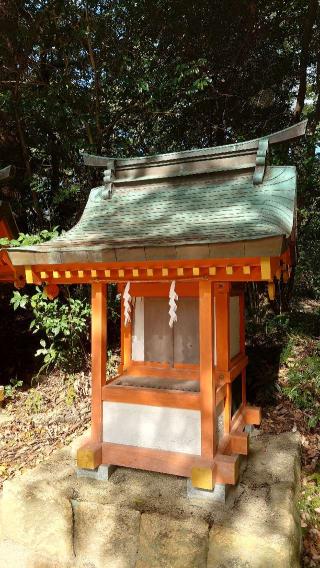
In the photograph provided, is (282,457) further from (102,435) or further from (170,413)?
(102,435)

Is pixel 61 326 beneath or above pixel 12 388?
above

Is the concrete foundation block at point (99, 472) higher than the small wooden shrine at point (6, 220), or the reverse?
the small wooden shrine at point (6, 220)

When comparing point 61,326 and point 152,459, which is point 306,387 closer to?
point 152,459

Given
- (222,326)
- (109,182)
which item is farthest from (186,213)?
(109,182)

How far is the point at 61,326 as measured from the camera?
22.5ft

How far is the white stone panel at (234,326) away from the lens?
4641 millimetres

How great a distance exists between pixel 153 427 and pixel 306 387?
10.4 ft

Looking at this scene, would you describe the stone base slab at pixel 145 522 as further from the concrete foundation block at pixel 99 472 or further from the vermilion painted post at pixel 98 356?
the vermilion painted post at pixel 98 356

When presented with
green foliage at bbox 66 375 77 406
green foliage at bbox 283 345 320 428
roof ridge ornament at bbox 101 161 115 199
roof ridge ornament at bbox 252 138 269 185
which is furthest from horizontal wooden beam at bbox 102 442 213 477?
roof ridge ornament at bbox 101 161 115 199

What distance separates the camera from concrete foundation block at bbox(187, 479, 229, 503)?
142 inches

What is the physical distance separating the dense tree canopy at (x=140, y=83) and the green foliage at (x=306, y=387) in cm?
415

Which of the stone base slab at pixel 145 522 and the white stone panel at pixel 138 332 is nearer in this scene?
the stone base slab at pixel 145 522

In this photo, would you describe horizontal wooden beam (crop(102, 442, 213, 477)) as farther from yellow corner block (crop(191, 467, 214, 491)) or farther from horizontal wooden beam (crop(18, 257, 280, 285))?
horizontal wooden beam (crop(18, 257, 280, 285))

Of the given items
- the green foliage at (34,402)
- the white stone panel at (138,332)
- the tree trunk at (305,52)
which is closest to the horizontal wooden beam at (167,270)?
the white stone panel at (138,332)
